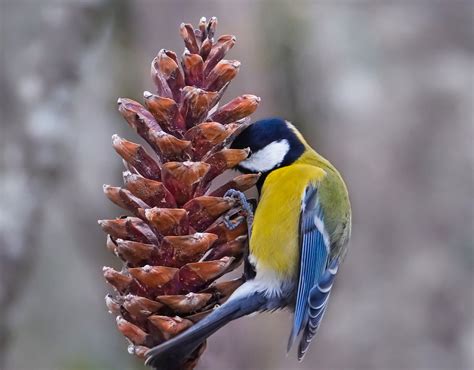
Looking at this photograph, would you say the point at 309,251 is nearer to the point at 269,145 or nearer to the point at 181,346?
the point at 269,145

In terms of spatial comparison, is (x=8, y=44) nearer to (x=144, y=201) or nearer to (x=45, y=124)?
(x=45, y=124)

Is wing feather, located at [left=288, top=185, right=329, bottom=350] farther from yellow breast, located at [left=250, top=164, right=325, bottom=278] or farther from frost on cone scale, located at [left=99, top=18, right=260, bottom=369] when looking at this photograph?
frost on cone scale, located at [left=99, top=18, right=260, bottom=369]

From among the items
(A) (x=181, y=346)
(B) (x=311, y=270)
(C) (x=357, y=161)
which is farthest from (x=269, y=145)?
(C) (x=357, y=161)

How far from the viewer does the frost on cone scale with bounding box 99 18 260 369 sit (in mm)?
1314

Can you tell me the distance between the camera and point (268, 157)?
7.78 ft

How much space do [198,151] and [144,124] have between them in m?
0.10

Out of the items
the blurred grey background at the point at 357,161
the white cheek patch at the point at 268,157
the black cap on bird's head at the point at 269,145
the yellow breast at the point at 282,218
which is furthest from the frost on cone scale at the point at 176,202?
the blurred grey background at the point at 357,161

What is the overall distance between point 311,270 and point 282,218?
181mm

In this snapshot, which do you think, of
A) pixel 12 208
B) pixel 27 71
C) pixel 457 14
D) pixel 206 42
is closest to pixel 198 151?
pixel 206 42

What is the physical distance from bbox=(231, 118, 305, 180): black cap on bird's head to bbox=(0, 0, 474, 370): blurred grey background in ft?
3.74

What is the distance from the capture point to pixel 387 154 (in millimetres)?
4855

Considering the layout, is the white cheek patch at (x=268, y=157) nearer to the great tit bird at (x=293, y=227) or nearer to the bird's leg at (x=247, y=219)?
the great tit bird at (x=293, y=227)

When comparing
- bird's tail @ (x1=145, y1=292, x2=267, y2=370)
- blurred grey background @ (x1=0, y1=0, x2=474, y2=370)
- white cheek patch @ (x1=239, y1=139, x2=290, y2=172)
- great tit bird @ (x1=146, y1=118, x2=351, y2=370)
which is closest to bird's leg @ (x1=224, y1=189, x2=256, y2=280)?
great tit bird @ (x1=146, y1=118, x2=351, y2=370)

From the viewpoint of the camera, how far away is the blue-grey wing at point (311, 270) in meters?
2.32
